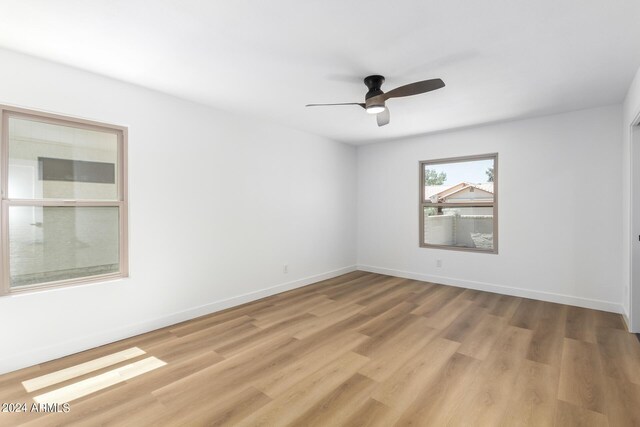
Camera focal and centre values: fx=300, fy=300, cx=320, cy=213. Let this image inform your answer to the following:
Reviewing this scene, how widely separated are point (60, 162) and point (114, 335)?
171 cm

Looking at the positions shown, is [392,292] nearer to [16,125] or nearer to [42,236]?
[42,236]

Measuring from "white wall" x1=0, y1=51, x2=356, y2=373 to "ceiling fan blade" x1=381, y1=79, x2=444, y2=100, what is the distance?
2233 millimetres

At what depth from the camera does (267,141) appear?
4.45 m

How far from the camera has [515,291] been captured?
4414 mm

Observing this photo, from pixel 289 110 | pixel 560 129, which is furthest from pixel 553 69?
pixel 289 110

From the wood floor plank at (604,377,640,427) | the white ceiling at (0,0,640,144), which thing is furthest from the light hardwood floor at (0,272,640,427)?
the white ceiling at (0,0,640,144)

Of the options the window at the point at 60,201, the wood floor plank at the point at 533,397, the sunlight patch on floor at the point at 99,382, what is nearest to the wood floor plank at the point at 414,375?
the wood floor plank at the point at 533,397

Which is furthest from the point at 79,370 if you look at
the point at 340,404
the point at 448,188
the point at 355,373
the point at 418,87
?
the point at 448,188

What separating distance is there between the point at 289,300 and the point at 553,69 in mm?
3941

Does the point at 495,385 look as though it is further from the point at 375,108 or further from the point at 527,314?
the point at 375,108

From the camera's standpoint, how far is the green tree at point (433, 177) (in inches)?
205

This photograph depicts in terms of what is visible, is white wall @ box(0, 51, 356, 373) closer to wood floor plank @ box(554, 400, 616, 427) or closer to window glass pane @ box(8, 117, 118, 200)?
window glass pane @ box(8, 117, 118, 200)

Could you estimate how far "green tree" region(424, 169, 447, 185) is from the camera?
5.21 m

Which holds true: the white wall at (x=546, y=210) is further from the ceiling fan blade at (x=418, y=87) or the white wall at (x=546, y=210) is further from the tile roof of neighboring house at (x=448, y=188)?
the ceiling fan blade at (x=418, y=87)
